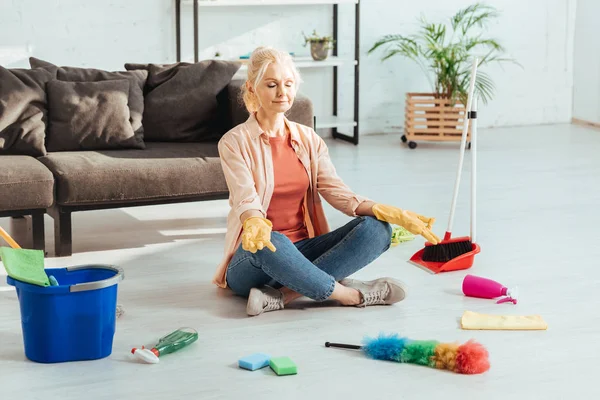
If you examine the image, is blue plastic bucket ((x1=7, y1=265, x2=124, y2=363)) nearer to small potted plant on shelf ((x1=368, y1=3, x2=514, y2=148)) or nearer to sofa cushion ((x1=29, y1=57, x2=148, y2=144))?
sofa cushion ((x1=29, y1=57, x2=148, y2=144))

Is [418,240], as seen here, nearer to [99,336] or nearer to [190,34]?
[99,336]

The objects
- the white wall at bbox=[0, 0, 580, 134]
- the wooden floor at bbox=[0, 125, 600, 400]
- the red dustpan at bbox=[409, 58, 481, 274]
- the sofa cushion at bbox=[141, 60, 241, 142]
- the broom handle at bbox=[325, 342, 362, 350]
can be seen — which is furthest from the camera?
the white wall at bbox=[0, 0, 580, 134]

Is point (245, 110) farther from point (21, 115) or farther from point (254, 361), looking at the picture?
point (254, 361)

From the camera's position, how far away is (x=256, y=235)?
2850 mm

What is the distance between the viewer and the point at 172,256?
3.81 metres

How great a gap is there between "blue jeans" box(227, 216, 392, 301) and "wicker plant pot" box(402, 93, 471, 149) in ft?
10.8

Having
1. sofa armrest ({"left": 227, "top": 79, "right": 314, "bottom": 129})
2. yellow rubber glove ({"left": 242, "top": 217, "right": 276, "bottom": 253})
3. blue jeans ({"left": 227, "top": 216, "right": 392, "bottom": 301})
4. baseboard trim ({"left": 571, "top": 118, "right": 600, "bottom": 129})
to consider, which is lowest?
blue jeans ({"left": 227, "top": 216, "right": 392, "bottom": 301})

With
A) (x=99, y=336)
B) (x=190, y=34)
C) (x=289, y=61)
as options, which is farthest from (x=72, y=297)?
(x=190, y=34)

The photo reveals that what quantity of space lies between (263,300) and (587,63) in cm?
506

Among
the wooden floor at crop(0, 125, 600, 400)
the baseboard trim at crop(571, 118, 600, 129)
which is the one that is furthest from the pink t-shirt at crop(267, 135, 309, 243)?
the baseboard trim at crop(571, 118, 600, 129)

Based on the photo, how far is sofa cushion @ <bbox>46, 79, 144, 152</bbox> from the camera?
4.09 meters

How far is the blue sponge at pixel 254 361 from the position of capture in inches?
104

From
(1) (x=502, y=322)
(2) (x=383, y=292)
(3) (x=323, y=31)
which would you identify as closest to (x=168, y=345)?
(2) (x=383, y=292)

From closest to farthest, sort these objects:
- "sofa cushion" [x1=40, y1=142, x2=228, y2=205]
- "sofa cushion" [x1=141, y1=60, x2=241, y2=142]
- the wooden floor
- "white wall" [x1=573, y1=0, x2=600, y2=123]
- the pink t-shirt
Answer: the wooden floor
the pink t-shirt
"sofa cushion" [x1=40, y1=142, x2=228, y2=205]
"sofa cushion" [x1=141, y1=60, x2=241, y2=142]
"white wall" [x1=573, y1=0, x2=600, y2=123]
